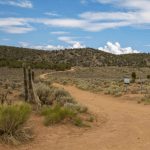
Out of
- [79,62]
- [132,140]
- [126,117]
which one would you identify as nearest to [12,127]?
[132,140]

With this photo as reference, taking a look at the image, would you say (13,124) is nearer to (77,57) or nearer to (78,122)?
(78,122)

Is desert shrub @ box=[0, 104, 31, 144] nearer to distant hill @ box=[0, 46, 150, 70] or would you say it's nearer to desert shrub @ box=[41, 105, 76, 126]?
desert shrub @ box=[41, 105, 76, 126]

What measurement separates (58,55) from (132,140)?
412 feet

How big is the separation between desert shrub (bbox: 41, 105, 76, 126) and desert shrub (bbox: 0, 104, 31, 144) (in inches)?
63.4

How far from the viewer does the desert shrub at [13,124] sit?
1216 cm

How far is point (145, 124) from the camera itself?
52.4 feet

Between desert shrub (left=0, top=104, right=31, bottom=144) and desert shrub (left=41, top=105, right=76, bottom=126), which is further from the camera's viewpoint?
desert shrub (left=41, top=105, right=76, bottom=126)

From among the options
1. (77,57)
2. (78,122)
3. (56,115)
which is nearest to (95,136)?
(78,122)

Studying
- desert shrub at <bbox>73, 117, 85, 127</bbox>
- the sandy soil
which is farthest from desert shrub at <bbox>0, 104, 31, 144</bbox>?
desert shrub at <bbox>73, 117, 85, 127</bbox>

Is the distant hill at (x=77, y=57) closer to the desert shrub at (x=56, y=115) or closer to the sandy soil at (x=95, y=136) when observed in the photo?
the desert shrub at (x=56, y=115)

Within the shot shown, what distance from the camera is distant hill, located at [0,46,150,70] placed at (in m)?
126

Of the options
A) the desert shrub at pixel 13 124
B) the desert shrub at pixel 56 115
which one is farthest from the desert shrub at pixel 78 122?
the desert shrub at pixel 13 124

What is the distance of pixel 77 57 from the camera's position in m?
134

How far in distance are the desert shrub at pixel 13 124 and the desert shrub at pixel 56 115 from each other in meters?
1.61
